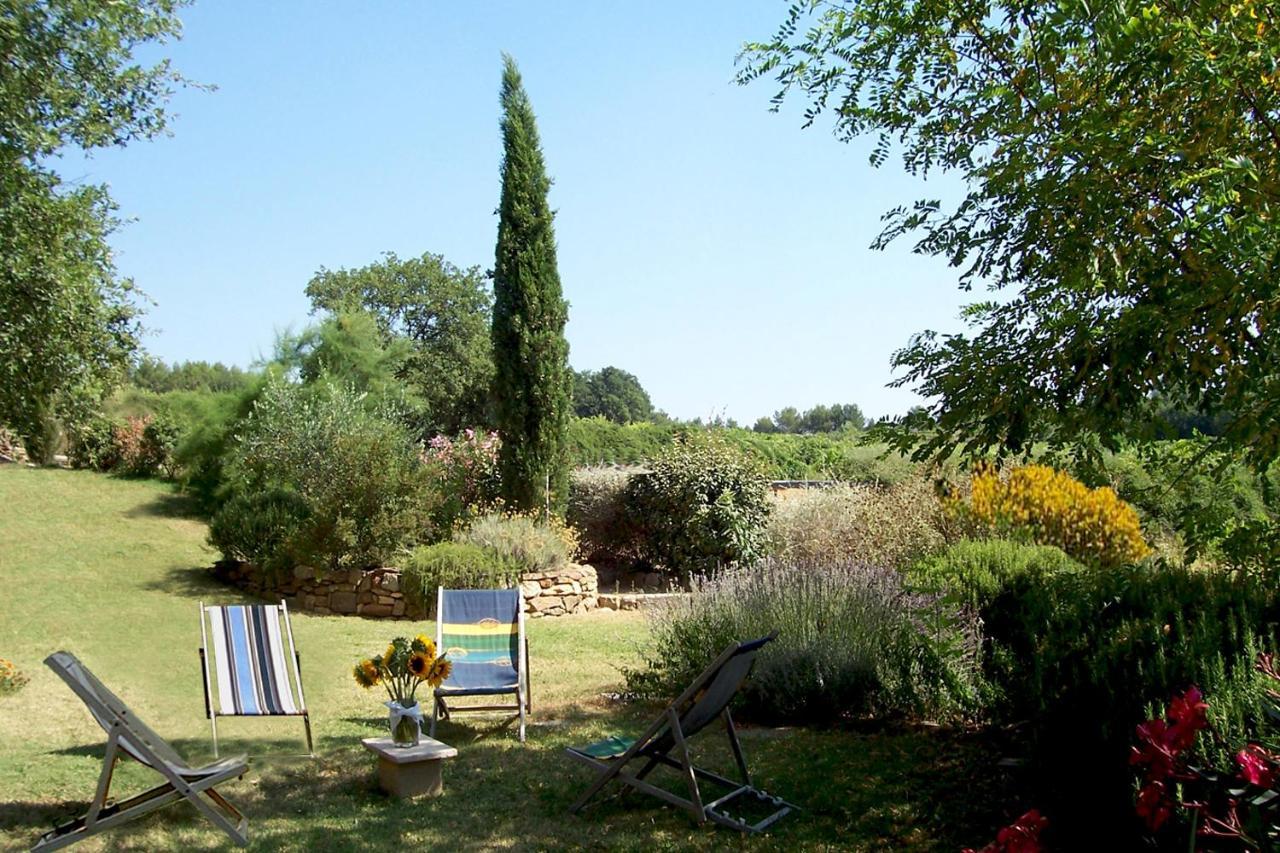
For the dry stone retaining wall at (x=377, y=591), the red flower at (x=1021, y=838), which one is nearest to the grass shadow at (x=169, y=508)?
the dry stone retaining wall at (x=377, y=591)

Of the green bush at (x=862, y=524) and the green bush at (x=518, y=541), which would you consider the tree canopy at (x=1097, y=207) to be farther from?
the green bush at (x=518, y=541)

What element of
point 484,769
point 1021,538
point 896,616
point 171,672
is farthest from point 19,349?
point 1021,538

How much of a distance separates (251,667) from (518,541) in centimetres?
619

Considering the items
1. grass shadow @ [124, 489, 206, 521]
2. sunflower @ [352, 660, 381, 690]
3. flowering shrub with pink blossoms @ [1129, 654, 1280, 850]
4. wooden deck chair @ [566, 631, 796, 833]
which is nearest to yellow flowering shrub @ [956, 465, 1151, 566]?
wooden deck chair @ [566, 631, 796, 833]

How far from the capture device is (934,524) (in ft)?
36.8

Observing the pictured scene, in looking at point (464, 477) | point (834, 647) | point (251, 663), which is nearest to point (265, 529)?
point (464, 477)

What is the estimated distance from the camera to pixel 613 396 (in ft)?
225

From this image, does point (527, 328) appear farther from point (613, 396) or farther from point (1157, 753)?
point (613, 396)

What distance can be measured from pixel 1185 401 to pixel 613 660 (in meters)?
5.71

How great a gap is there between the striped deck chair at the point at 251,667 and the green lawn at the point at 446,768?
0.35 m

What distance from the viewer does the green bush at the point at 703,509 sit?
44.8 feet

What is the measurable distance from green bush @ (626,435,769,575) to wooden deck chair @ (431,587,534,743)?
6.43 metres

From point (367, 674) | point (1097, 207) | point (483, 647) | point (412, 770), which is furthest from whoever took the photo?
point (483, 647)

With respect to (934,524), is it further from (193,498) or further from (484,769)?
(193,498)
